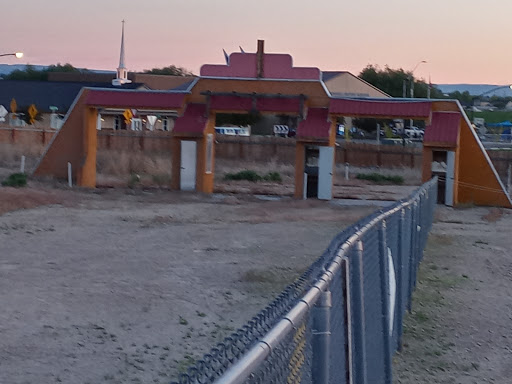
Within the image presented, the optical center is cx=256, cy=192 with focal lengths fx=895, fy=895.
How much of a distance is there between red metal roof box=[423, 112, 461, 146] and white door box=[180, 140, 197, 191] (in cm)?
877

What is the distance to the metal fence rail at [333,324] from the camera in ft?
10.2

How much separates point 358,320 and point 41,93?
8474 cm

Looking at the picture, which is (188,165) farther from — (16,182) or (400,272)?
(400,272)

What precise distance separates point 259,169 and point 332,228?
30231 mm

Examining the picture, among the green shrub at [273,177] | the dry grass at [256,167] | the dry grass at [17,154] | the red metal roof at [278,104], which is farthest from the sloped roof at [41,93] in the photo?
the red metal roof at [278,104]

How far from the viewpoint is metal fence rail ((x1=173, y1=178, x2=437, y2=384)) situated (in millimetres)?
3107

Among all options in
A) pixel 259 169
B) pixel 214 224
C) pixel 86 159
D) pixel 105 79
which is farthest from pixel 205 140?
pixel 105 79

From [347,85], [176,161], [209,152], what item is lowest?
[176,161]

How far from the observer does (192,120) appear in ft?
112

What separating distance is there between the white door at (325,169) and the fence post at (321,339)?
28672 millimetres

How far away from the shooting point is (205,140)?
1348 inches

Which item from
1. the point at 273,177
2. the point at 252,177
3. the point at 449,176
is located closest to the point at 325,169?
the point at 449,176

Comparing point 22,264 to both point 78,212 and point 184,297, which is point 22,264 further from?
point 78,212

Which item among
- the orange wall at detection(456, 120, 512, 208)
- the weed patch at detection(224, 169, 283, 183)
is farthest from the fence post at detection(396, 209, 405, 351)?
the weed patch at detection(224, 169, 283, 183)
